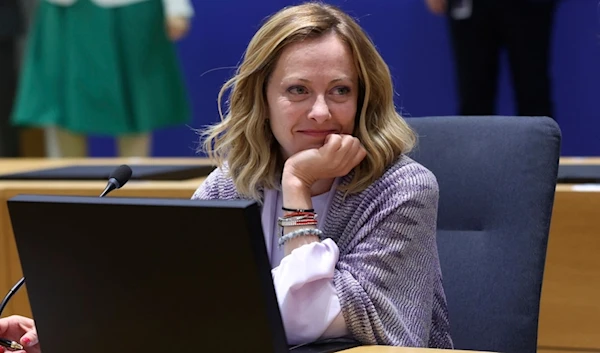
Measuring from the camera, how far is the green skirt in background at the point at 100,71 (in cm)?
439

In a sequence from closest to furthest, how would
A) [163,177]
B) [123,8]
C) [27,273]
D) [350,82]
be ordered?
[27,273] < [350,82] < [163,177] < [123,8]

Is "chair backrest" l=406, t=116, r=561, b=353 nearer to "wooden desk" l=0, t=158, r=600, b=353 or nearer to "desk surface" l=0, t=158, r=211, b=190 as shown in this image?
"wooden desk" l=0, t=158, r=600, b=353

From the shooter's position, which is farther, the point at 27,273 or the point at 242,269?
the point at 27,273

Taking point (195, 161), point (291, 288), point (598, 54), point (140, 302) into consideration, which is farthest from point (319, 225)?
point (598, 54)

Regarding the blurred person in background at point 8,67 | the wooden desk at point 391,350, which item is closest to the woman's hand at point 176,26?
the blurred person in background at point 8,67

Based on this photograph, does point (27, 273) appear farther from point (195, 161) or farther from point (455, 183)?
point (195, 161)

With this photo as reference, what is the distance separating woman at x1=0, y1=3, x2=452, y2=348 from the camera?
149 centimetres

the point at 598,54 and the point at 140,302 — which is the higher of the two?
the point at 140,302

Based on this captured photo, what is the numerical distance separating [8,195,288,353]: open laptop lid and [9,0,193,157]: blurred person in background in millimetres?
3213

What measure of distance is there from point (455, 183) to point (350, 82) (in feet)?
1.22

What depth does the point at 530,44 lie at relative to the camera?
3.72m

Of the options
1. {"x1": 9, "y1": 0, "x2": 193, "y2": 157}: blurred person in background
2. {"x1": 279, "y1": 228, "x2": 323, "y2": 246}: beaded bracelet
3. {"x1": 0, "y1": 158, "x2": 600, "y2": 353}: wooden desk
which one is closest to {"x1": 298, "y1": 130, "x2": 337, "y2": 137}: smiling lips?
{"x1": 279, "y1": 228, "x2": 323, "y2": 246}: beaded bracelet

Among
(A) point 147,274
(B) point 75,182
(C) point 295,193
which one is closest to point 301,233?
(C) point 295,193

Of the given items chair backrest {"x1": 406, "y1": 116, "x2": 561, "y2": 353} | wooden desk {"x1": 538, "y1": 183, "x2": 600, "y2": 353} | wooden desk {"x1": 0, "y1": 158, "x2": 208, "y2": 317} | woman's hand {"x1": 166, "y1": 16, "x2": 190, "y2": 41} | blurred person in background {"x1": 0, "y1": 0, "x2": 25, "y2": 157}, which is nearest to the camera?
chair backrest {"x1": 406, "y1": 116, "x2": 561, "y2": 353}
